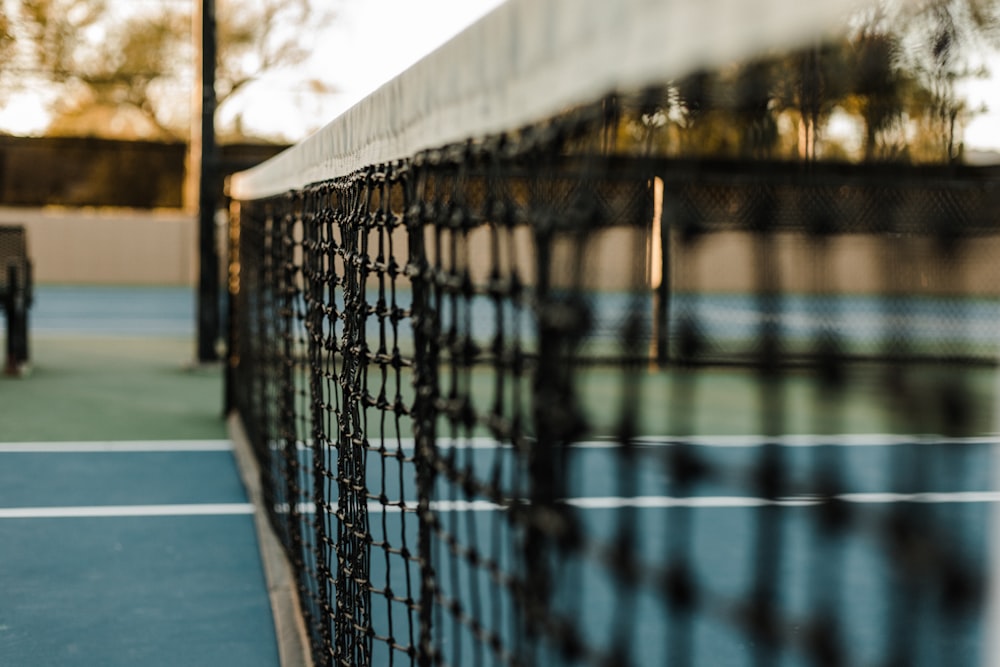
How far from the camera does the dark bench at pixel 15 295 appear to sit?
7855 mm

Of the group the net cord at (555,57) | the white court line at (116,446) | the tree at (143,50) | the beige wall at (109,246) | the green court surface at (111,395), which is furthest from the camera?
the tree at (143,50)

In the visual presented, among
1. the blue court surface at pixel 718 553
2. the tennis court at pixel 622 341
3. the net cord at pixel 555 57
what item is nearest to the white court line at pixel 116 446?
the blue court surface at pixel 718 553

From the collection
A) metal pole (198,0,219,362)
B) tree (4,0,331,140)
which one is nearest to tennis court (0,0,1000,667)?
metal pole (198,0,219,362)

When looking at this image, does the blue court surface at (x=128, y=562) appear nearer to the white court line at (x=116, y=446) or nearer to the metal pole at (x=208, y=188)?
the white court line at (x=116, y=446)

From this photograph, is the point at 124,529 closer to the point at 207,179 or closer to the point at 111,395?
the point at 111,395

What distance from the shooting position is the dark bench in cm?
786

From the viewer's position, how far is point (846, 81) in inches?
49.8

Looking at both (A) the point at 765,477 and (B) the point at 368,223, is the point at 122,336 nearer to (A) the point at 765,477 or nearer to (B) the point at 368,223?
(B) the point at 368,223

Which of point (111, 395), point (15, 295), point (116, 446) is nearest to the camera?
point (116, 446)

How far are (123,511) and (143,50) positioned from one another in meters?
21.3

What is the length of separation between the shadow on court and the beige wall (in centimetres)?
1117

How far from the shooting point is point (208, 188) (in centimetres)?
862

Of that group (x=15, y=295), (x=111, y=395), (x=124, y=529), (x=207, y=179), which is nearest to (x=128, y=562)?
(x=124, y=529)

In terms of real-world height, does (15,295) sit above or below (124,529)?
above
